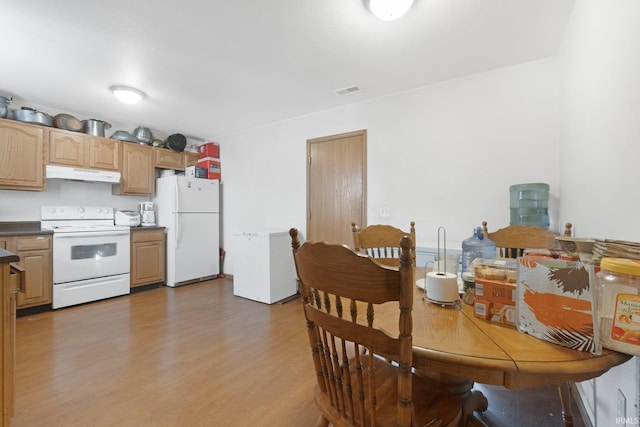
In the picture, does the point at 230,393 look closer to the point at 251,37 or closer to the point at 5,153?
the point at 251,37

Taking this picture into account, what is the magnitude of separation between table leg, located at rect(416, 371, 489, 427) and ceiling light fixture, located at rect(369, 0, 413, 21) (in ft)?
6.51

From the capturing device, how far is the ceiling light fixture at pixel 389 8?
5.29ft

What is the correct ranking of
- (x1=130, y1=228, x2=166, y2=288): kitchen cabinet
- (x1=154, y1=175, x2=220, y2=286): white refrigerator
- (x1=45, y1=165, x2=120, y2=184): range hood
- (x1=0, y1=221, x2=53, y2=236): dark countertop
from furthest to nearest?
(x1=154, y1=175, x2=220, y2=286): white refrigerator
(x1=130, y1=228, x2=166, y2=288): kitchen cabinet
(x1=45, y1=165, x2=120, y2=184): range hood
(x1=0, y1=221, x2=53, y2=236): dark countertop

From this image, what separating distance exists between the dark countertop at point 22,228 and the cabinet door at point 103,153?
0.91m

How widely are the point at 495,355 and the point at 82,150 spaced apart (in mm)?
4494

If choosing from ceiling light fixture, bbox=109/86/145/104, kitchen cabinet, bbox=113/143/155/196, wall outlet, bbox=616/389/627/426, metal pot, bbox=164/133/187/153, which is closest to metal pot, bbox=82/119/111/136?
kitchen cabinet, bbox=113/143/155/196

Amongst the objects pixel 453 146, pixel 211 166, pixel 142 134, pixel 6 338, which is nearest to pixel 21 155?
pixel 142 134

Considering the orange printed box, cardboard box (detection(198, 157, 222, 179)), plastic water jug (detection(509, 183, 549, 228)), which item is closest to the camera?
the orange printed box

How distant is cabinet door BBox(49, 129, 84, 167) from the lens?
3.24 m

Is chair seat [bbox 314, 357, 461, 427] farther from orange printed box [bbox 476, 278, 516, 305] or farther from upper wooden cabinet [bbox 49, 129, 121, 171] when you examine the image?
upper wooden cabinet [bbox 49, 129, 121, 171]

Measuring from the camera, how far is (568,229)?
1601 mm

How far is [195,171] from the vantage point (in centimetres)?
440

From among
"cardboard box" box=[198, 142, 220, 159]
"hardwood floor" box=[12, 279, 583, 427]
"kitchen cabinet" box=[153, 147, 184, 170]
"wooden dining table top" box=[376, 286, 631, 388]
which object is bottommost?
"hardwood floor" box=[12, 279, 583, 427]

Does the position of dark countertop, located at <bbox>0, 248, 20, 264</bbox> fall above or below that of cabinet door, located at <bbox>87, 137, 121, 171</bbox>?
below
